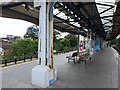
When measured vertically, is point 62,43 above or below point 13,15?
below

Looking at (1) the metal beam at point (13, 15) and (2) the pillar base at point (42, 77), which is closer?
(2) the pillar base at point (42, 77)

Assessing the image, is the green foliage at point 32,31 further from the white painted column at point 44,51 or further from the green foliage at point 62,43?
the white painted column at point 44,51

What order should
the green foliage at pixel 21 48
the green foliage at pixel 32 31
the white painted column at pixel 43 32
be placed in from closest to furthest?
the white painted column at pixel 43 32 < the green foliage at pixel 21 48 < the green foliage at pixel 32 31

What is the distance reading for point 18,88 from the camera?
11.1 ft

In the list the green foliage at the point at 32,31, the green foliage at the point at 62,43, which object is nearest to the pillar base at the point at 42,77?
the green foliage at the point at 62,43

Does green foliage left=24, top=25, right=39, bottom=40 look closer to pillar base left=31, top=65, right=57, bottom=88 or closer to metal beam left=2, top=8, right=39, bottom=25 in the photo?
metal beam left=2, top=8, right=39, bottom=25

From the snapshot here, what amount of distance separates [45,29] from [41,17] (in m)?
0.59

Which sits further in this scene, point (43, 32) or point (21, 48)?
point (21, 48)

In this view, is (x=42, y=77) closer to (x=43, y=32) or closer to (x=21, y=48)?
(x=43, y=32)

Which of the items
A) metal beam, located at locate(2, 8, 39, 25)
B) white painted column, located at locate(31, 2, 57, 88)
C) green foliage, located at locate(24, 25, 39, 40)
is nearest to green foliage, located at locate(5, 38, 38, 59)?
metal beam, located at locate(2, 8, 39, 25)

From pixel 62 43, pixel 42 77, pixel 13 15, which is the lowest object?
pixel 42 77

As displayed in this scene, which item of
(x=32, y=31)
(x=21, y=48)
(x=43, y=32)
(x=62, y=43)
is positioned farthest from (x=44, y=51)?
(x=32, y=31)

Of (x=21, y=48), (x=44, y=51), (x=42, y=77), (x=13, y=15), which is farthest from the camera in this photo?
(x=21, y=48)

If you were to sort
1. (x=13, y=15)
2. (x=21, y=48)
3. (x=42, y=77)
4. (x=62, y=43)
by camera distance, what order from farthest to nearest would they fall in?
1. (x=62, y=43)
2. (x=21, y=48)
3. (x=13, y=15)
4. (x=42, y=77)
